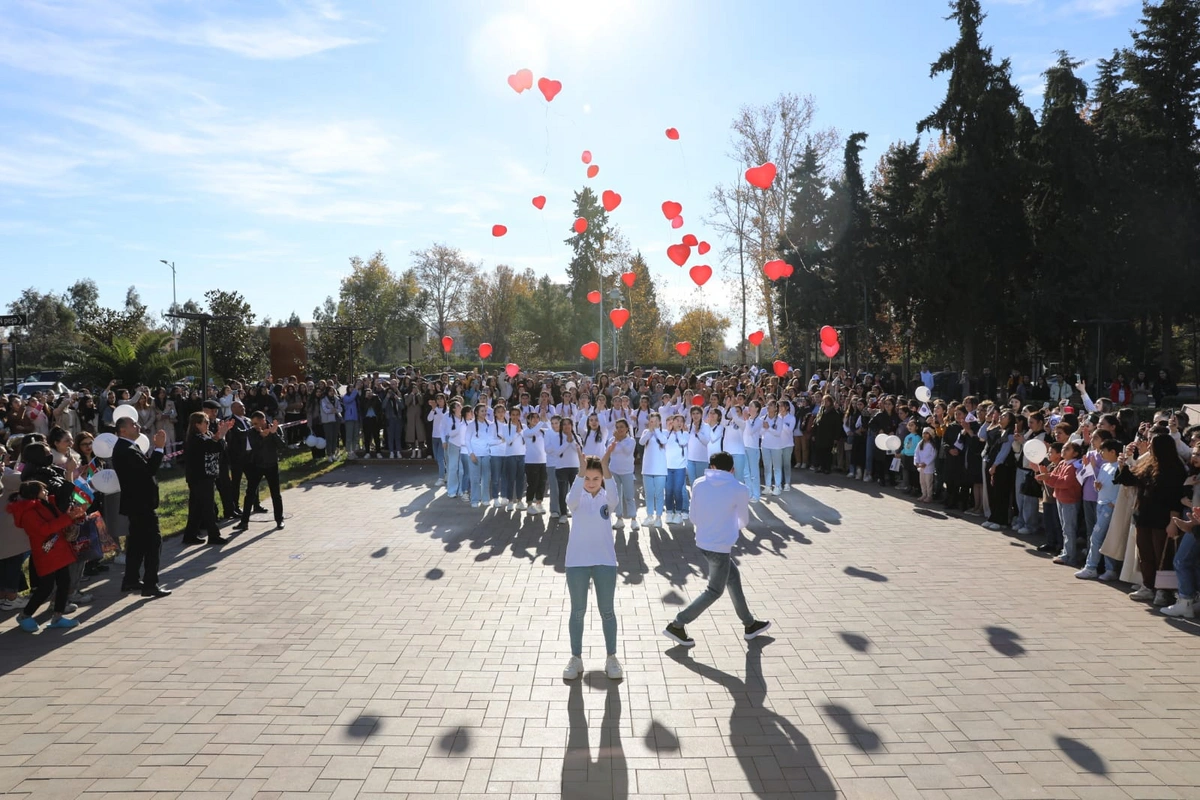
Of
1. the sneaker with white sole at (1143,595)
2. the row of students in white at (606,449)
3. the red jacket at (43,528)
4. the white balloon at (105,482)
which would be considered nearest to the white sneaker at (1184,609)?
the sneaker with white sole at (1143,595)

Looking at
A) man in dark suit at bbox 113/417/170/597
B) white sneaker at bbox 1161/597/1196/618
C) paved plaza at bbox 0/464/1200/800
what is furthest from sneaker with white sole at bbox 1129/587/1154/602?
man in dark suit at bbox 113/417/170/597

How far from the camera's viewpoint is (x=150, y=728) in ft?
18.6

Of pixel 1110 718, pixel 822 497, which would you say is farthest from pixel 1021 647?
pixel 822 497

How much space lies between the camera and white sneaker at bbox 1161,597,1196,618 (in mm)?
7949

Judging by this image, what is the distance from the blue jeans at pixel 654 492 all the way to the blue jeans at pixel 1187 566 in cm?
655

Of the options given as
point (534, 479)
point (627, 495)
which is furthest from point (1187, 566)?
point (534, 479)

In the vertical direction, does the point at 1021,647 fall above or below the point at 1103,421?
below

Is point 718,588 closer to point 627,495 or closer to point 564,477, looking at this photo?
point 627,495

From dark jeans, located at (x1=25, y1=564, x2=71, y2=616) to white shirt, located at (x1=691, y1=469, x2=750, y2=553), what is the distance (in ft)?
19.9

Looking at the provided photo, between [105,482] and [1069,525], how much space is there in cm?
1144

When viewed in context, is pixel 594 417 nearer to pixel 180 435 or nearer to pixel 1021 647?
pixel 1021 647

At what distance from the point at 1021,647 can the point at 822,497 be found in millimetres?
8047

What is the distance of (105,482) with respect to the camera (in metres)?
9.23

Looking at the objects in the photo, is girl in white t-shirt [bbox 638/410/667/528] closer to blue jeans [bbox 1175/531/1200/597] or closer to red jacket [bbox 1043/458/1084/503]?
red jacket [bbox 1043/458/1084/503]
